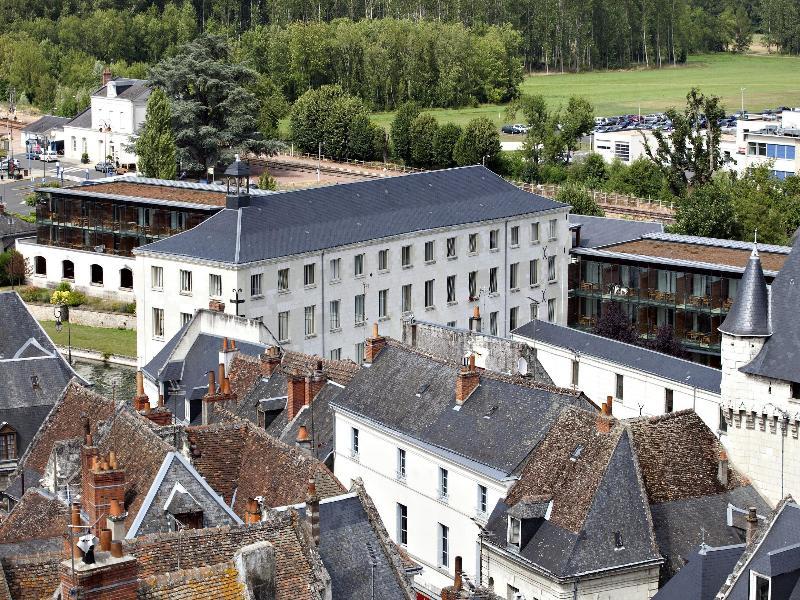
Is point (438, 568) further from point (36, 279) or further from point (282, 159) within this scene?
point (282, 159)

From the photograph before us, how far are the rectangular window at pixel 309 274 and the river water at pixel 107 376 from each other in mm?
10239

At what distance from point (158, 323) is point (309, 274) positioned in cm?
784

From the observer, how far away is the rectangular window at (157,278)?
282ft

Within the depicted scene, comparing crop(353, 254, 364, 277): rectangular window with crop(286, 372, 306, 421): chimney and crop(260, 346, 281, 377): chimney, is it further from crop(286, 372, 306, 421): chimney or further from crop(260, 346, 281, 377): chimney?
crop(286, 372, 306, 421): chimney

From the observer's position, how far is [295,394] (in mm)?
56219

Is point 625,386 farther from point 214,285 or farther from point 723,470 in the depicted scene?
point 723,470

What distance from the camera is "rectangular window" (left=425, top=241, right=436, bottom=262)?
92.1m

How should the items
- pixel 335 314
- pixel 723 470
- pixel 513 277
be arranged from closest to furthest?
pixel 723 470
pixel 335 314
pixel 513 277

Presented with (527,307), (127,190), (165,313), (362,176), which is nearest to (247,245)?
(165,313)

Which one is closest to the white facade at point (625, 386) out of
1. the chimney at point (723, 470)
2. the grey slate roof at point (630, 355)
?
the grey slate roof at point (630, 355)

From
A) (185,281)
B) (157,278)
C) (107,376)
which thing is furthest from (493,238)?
(107,376)

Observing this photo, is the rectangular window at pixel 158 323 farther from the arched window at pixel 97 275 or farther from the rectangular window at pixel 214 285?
the arched window at pixel 97 275

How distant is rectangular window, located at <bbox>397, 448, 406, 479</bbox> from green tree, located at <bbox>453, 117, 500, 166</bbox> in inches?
3830

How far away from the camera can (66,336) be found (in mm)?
102000
